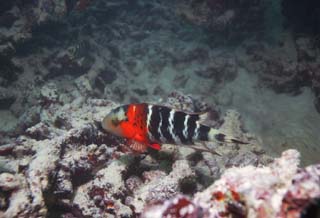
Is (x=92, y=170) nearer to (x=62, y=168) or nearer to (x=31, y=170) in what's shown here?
(x=62, y=168)

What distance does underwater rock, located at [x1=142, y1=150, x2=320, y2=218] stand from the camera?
1778mm

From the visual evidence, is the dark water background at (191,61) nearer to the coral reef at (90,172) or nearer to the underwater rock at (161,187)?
the coral reef at (90,172)

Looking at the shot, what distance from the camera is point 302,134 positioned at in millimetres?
6512

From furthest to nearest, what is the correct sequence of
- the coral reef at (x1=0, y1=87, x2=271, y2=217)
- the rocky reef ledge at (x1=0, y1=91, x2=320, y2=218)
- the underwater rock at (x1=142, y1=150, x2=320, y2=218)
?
the coral reef at (x1=0, y1=87, x2=271, y2=217) < the rocky reef ledge at (x1=0, y1=91, x2=320, y2=218) < the underwater rock at (x1=142, y1=150, x2=320, y2=218)

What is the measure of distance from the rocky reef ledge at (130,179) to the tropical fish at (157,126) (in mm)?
399

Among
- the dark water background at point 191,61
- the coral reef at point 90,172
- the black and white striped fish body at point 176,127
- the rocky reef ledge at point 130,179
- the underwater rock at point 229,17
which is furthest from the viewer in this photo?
the underwater rock at point 229,17

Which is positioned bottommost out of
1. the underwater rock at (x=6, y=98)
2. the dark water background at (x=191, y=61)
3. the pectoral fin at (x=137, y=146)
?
the underwater rock at (x=6, y=98)

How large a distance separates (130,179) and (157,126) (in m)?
0.87

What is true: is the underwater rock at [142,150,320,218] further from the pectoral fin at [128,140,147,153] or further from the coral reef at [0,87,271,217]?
the pectoral fin at [128,140,147,153]

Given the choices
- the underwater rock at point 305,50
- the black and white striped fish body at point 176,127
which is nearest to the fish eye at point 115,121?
the black and white striped fish body at point 176,127

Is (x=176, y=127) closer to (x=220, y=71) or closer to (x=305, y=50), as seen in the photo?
(x=220, y=71)

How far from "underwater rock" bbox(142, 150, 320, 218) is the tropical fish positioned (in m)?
1.40

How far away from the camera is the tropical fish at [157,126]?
358cm

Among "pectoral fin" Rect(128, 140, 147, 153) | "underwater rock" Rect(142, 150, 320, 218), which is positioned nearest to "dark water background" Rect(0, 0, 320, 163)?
"pectoral fin" Rect(128, 140, 147, 153)
